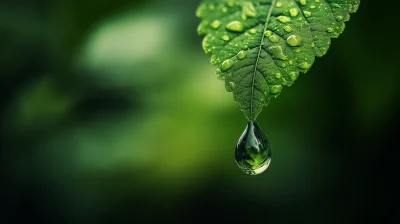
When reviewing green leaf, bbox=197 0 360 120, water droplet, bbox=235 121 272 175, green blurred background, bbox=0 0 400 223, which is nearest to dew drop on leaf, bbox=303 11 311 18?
green leaf, bbox=197 0 360 120

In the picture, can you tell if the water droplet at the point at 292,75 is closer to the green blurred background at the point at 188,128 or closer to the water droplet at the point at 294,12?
the water droplet at the point at 294,12

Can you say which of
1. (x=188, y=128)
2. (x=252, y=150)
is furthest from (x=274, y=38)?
(x=188, y=128)

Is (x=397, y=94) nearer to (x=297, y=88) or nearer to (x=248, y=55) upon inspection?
(x=297, y=88)

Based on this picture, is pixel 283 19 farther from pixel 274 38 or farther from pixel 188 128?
pixel 188 128

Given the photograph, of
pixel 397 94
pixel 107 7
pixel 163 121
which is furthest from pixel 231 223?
pixel 107 7

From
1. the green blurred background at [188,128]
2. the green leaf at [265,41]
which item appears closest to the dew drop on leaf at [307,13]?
the green leaf at [265,41]
